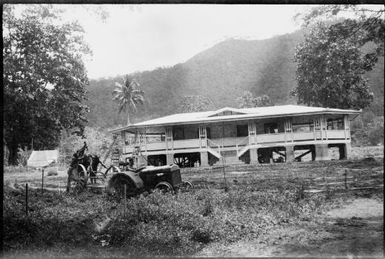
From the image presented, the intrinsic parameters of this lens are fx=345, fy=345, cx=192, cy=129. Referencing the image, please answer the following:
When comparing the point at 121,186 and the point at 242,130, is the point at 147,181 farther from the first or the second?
the point at 242,130

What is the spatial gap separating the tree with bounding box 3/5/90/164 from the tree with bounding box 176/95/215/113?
2.51 m

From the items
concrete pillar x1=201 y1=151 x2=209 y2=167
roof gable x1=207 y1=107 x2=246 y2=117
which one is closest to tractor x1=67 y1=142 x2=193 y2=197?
concrete pillar x1=201 y1=151 x2=209 y2=167

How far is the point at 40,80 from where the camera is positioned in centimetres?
852

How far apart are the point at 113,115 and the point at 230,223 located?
432 centimetres

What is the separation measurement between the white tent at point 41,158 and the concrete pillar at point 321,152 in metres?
7.00

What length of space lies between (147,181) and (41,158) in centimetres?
275

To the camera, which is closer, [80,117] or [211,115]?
[80,117]

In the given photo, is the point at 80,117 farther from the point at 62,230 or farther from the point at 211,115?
the point at 211,115

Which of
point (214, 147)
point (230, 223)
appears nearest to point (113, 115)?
point (214, 147)

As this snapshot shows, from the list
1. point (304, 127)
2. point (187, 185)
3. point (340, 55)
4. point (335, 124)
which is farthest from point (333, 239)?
point (340, 55)

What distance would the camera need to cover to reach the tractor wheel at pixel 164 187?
8.98 meters

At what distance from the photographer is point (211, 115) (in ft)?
33.4

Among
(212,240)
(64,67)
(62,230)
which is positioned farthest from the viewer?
(64,67)

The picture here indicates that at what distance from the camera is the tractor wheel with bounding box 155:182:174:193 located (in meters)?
8.98
